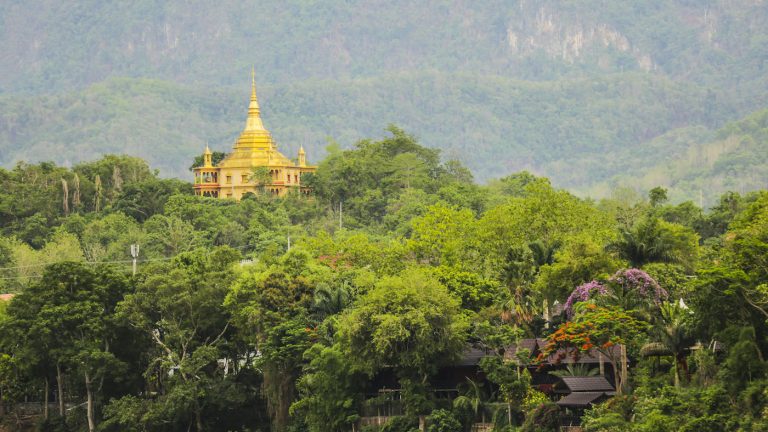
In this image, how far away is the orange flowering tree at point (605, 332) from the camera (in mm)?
55562

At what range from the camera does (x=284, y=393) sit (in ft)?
212

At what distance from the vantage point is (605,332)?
2194 inches

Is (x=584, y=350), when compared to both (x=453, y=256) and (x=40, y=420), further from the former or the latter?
(x=40, y=420)

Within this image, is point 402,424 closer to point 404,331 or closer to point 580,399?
point 404,331

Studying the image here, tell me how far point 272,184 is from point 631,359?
73.3 metres

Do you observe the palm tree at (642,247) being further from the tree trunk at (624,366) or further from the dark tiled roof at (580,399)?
the dark tiled roof at (580,399)

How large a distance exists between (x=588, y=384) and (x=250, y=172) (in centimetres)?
7552

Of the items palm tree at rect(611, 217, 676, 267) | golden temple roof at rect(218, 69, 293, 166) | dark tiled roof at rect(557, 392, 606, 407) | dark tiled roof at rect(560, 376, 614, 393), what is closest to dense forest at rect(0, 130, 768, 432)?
palm tree at rect(611, 217, 676, 267)

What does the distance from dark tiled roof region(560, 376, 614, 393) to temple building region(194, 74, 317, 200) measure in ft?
230

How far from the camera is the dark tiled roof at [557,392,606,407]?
5478 centimetres

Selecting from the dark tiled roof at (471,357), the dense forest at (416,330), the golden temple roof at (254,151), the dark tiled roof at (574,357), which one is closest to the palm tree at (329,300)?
the dense forest at (416,330)

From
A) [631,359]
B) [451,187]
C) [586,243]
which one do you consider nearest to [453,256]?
[586,243]

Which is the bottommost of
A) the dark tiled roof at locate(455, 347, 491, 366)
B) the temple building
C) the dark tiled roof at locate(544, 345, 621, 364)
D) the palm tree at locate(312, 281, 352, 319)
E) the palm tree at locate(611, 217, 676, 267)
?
the dark tiled roof at locate(544, 345, 621, 364)

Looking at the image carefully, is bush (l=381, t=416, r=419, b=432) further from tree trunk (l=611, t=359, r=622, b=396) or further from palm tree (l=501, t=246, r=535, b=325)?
tree trunk (l=611, t=359, r=622, b=396)
